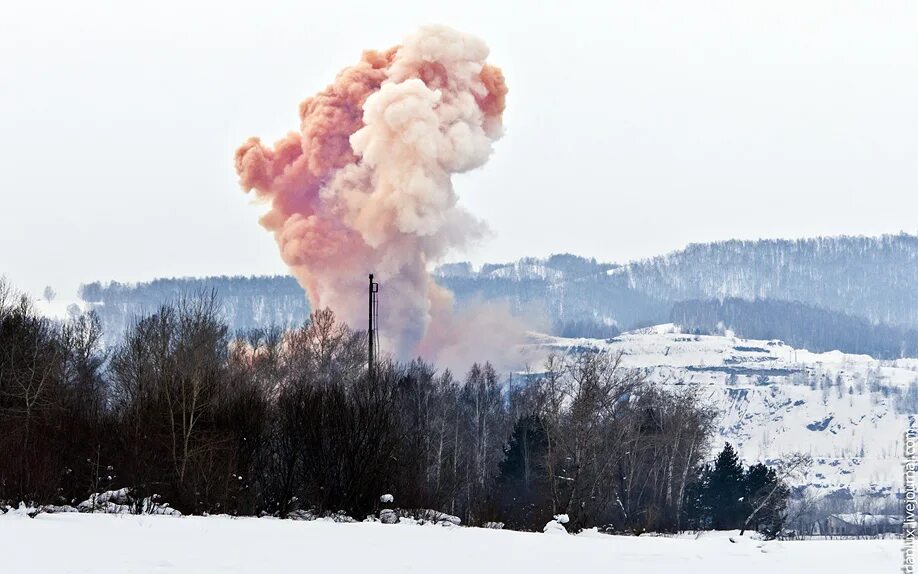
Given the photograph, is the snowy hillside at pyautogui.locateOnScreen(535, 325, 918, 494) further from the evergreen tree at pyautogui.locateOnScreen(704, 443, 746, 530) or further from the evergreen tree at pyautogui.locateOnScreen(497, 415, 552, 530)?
the evergreen tree at pyautogui.locateOnScreen(704, 443, 746, 530)

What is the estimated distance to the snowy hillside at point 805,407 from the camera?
480 feet

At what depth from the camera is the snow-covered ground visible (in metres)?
15.3

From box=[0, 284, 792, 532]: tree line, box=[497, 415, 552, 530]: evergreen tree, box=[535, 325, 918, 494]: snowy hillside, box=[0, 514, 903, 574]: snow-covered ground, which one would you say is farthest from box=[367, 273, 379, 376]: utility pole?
box=[535, 325, 918, 494]: snowy hillside

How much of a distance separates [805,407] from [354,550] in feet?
538

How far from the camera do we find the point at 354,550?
59.1ft

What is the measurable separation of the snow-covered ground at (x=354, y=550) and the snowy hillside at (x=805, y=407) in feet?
350

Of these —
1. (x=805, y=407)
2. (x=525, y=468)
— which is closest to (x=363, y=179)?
(x=525, y=468)

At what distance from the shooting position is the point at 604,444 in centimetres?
5059

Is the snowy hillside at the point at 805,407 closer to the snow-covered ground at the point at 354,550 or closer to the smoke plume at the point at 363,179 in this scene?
the smoke plume at the point at 363,179

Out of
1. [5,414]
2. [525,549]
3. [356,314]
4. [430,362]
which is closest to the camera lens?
[525,549]

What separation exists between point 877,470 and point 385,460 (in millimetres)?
125333

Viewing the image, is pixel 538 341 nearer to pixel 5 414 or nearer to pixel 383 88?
pixel 383 88

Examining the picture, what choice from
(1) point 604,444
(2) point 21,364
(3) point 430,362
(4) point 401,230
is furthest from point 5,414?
(3) point 430,362

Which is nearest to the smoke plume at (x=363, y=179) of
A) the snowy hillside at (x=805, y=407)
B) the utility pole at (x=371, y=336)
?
the utility pole at (x=371, y=336)
